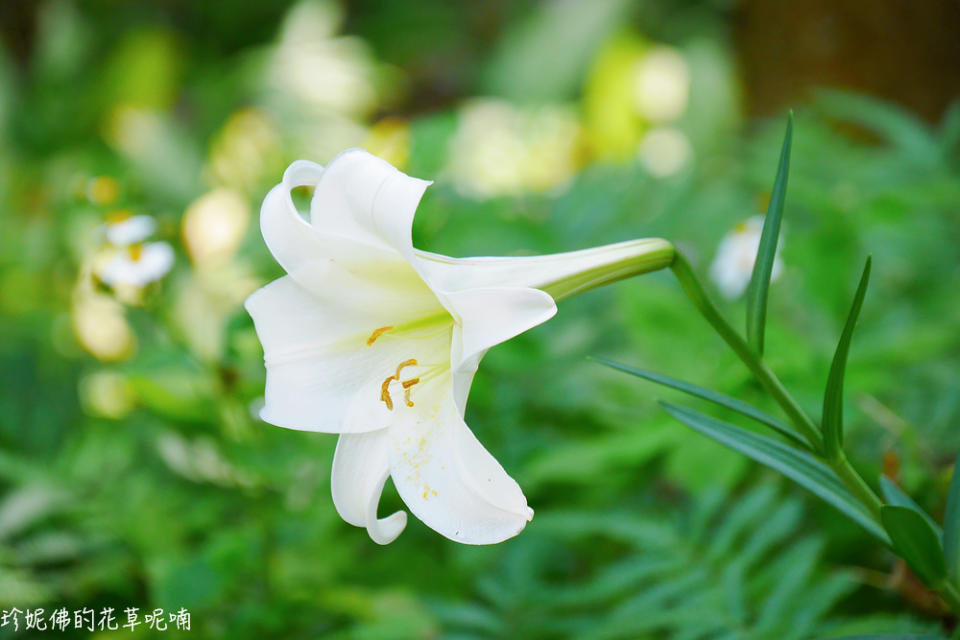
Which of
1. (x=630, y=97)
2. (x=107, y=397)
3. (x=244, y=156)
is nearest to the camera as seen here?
(x=107, y=397)

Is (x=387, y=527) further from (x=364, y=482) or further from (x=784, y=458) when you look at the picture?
(x=784, y=458)

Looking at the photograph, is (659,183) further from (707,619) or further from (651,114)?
(651,114)

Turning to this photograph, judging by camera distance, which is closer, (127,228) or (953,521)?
(953,521)

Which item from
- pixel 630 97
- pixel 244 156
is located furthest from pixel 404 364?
pixel 630 97

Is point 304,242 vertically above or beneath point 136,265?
above

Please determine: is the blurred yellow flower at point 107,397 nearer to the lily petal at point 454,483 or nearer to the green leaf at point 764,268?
the lily petal at point 454,483

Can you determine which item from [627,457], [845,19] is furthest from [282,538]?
[845,19]

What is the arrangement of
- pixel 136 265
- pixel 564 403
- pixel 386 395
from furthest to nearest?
pixel 564 403 → pixel 136 265 → pixel 386 395

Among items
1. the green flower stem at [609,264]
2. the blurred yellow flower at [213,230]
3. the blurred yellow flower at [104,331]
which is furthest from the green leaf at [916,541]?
the blurred yellow flower at [104,331]

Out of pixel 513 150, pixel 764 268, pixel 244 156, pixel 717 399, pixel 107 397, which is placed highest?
pixel 764 268
